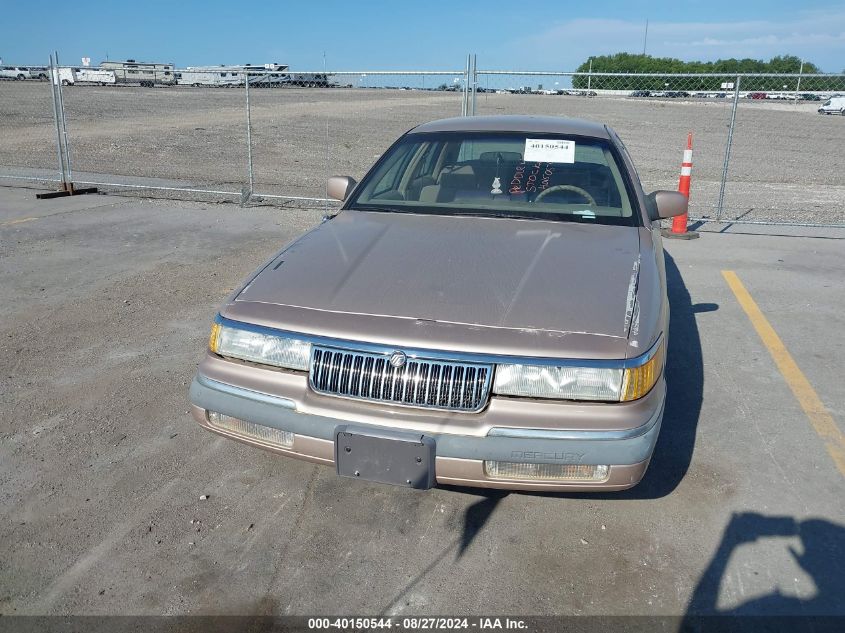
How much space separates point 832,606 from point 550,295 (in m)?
1.54

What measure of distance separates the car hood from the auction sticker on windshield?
0.58m

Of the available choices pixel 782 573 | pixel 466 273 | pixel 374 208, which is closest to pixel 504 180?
pixel 374 208

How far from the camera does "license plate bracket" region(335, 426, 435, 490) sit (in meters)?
2.62

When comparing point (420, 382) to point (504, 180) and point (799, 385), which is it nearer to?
point (504, 180)

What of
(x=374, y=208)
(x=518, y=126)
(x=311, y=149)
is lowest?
(x=311, y=149)

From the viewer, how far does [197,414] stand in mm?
3062

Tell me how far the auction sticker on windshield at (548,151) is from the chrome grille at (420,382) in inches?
82.4

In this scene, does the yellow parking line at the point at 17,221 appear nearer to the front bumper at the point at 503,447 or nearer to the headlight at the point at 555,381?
the front bumper at the point at 503,447

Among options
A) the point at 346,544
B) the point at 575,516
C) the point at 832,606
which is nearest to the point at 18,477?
the point at 346,544

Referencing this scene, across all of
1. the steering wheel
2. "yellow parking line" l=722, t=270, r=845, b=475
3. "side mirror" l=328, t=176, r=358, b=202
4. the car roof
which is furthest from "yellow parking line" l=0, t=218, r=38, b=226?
"yellow parking line" l=722, t=270, r=845, b=475

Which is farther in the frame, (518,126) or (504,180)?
(518,126)

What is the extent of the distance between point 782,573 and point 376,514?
5.45 feet

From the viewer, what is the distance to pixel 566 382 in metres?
2.65

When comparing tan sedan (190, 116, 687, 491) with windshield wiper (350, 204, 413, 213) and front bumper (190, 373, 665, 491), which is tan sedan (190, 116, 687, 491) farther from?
windshield wiper (350, 204, 413, 213)
